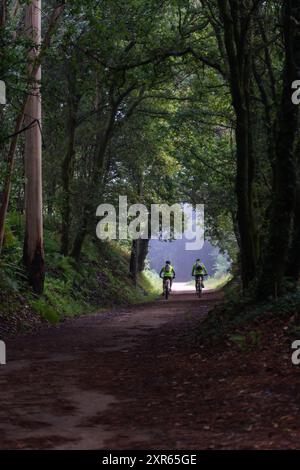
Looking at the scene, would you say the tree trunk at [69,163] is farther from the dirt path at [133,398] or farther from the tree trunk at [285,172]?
the tree trunk at [285,172]

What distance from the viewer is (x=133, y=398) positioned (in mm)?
7719

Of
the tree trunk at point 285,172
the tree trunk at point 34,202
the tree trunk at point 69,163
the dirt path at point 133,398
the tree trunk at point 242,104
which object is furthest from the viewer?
the tree trunk at point 69,163

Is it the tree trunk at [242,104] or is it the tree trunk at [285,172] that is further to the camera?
the tree trunk at [242,104]

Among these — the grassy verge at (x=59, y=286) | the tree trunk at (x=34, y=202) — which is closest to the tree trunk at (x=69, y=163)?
the grassy verge at (x=59, y=286)

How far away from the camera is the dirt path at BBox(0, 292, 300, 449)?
573 centimetres

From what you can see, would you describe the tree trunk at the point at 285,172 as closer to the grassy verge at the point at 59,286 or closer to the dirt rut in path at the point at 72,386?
the dirt rut in path at the point at 72,386

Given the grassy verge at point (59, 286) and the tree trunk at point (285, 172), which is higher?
the tree trunk at point (285, 172)

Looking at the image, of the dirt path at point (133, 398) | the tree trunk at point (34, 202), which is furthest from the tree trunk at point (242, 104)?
the tree trunk at point (34, 202)

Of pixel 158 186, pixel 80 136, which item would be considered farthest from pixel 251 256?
pixel 158 186

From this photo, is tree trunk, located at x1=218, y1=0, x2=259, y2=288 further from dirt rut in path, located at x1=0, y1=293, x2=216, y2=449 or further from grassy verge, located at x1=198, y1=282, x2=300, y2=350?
dirt rut in path, located at x1=0, y1=293, x2=216, y2=449

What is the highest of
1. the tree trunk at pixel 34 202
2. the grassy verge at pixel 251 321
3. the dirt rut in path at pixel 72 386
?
the tree trunk at pixel 34 202

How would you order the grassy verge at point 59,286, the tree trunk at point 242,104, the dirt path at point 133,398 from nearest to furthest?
the dirt path at point 133,398 < the tree trunk at point 242,104 < the grassy verge at point 59,286

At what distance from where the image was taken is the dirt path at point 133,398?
18.8 feet

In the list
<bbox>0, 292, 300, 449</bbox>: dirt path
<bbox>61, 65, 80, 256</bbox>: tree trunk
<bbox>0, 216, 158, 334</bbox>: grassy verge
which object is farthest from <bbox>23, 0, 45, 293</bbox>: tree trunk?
<bbox>0, 292, 300, 449</bbox>: dirt path
